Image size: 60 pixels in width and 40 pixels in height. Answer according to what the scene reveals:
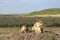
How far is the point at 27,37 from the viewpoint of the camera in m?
13.8

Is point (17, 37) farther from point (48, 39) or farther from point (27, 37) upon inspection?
point (48, 39)

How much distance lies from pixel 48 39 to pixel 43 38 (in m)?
0.25

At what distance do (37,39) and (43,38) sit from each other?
0.95 feet

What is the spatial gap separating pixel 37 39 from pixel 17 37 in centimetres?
96

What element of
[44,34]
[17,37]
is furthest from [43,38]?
[17,37]

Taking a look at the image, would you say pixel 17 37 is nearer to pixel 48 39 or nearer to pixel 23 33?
pixel 23 33

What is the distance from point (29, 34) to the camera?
13820 mm

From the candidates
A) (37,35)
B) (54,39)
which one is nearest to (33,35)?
(37,35)

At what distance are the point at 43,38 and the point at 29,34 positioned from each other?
666mm

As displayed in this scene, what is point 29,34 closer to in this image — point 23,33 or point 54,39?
point 23,33

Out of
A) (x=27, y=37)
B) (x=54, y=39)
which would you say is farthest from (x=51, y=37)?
(x=27, y=37)

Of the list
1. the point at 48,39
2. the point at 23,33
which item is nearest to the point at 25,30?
the point at 23,33

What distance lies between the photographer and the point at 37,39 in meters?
13.7

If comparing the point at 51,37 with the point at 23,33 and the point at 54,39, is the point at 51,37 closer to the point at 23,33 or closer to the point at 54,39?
the point at 54,39
